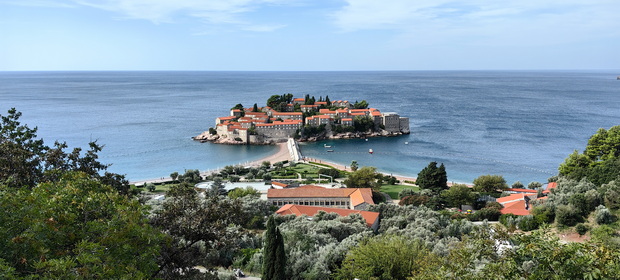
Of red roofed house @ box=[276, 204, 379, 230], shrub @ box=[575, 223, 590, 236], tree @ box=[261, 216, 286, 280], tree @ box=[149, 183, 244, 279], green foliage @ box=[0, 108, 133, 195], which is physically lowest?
red roofed house @ box=[276, 204, 379, 230]

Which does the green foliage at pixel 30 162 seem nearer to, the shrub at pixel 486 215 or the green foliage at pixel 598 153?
the shrub at pixel 486 215

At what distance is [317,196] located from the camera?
2925 cm

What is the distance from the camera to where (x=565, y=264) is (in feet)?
21.5

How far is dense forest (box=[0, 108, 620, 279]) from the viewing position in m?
6.70

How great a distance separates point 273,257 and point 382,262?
3446 millimetres

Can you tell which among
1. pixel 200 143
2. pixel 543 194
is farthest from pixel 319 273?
pixel 200 143

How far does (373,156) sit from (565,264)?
48.6m

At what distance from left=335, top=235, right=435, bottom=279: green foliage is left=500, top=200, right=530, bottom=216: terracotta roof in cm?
1457

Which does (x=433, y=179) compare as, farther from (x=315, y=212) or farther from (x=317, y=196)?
(x=315, y=212)

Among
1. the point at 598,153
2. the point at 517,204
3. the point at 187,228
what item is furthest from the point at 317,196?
the point at 598,153

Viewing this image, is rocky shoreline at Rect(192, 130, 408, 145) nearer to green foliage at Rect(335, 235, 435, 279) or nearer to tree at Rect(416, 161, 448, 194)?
tree at Rect(416, 161, 448, 194)

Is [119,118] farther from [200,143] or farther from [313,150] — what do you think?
[313,150]

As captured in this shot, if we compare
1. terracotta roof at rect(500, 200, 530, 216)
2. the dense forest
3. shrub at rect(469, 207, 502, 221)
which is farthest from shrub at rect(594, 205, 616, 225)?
terracotta roof at rect(500, 200, 530, 216)

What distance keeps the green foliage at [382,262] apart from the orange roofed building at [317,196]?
1461 cm
